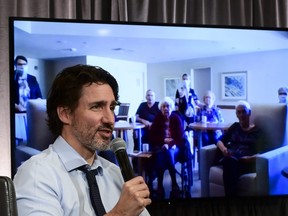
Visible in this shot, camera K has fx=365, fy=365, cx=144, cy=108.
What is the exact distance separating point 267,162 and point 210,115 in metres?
0.46

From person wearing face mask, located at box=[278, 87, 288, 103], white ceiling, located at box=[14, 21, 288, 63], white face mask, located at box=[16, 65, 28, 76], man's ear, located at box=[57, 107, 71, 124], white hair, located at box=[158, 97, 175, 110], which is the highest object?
white ceiling, located at box=[14, 21, 288, 63]

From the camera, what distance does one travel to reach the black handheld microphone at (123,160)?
1.16 m

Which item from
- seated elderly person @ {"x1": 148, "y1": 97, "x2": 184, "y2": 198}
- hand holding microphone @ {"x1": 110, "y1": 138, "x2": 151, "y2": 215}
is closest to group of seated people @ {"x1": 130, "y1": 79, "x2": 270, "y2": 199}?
seated elderly person @ {"x1": 148, "y1": 97, "x2": 184, "y2": 198}

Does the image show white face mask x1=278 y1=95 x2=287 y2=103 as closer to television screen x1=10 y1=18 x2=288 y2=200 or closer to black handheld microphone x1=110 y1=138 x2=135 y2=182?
television screen x1=10 y1=18 x2=288 y2=200

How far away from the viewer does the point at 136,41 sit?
6.93 feet

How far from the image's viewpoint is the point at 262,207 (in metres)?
2.49

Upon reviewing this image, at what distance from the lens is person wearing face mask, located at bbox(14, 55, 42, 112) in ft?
6.33

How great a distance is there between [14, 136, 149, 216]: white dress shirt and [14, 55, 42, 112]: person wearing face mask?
75 cm

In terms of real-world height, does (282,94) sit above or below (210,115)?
above

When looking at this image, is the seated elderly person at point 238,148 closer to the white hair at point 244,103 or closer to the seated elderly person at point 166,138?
the white hair at point 244,103

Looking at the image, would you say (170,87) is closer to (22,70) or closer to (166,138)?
(166,138)

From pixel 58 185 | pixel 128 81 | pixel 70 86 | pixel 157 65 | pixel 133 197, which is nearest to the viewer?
pixel 133 197

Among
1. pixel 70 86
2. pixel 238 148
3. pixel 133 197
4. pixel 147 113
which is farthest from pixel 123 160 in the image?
pixel 238 148

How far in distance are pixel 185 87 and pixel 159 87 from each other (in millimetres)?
156
